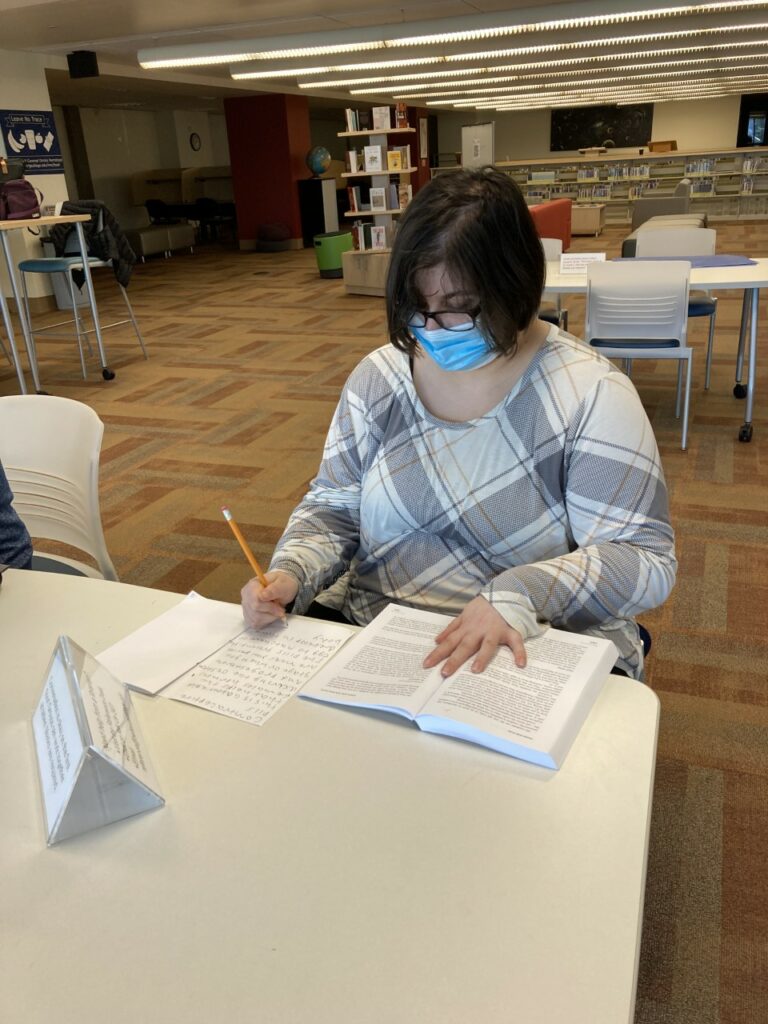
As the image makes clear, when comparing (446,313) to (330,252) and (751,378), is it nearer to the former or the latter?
(751,378)

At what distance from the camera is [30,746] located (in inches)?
36.1

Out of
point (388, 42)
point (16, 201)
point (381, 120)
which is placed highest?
point (388, 42)

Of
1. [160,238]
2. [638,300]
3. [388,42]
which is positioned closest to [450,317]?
[638,300]

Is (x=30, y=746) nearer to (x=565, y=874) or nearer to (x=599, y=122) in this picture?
(x=565, y=874)

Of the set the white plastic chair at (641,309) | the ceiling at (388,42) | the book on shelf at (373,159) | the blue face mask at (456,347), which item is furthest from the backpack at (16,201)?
the blue face mask at (456,347)

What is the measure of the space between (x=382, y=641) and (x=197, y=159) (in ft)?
55.8

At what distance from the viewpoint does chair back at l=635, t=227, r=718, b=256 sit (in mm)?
4781

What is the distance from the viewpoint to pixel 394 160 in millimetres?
8000

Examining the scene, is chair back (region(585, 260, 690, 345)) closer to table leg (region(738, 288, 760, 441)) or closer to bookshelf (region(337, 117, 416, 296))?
table leg (region(738, 288, 760, 441))

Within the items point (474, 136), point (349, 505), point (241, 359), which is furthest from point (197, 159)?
point (349, 505)

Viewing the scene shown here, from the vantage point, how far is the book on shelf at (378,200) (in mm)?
8047

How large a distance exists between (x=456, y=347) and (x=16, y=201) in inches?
180

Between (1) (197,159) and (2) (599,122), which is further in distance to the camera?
(2) (599,122)

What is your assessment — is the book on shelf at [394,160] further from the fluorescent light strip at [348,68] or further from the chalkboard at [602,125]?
the chalkboard at [602,125]
